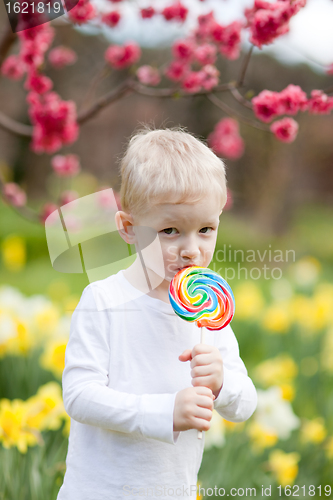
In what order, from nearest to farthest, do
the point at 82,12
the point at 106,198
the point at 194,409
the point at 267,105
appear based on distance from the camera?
the point at 194,409, the point at 106,198, the point at 267,105, the point at 82,12

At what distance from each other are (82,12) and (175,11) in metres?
0.39

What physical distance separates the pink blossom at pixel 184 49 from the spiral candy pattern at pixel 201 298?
1.14m

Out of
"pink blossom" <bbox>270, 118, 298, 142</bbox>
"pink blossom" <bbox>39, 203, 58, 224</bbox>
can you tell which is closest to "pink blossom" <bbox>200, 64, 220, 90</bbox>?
"pink blossom" <bbox>270, 118, 298, 142</bbox>

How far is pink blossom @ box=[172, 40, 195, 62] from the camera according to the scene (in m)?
1.93

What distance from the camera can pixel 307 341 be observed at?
2.68 m

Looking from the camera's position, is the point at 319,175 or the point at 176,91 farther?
the point at 319,175

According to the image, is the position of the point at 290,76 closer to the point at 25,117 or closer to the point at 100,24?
the point at 25,117

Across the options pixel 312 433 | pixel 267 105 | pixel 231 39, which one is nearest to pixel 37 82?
pixel 231 39

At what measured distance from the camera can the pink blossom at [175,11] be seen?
73.5 inches

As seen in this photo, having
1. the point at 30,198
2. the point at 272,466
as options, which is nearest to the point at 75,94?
the point at 30,198

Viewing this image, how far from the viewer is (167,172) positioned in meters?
1.09

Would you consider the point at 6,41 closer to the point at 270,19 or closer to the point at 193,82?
the point at 193,82

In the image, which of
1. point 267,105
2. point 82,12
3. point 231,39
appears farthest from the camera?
point 231,39

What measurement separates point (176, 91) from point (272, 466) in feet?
4.80
